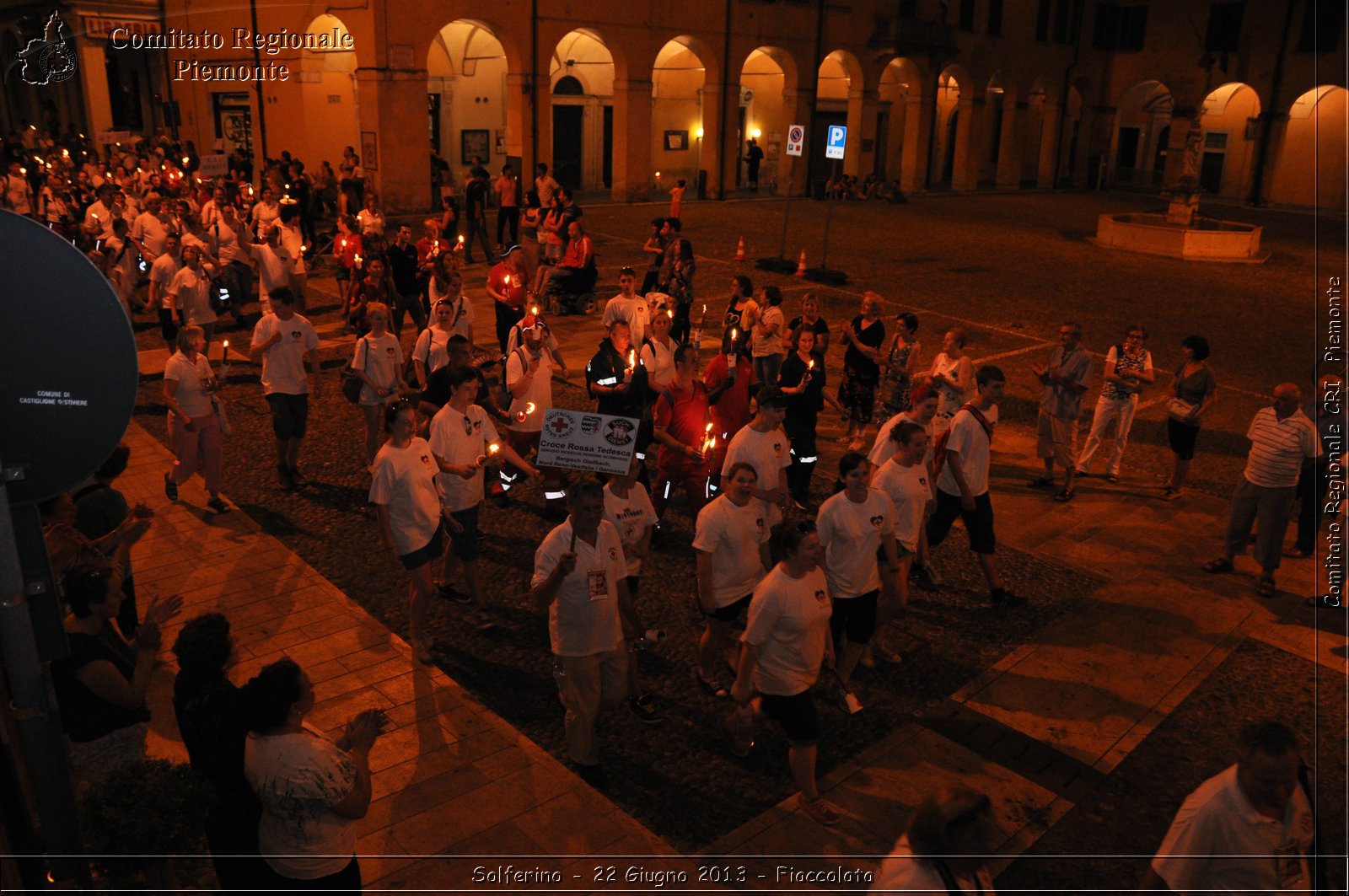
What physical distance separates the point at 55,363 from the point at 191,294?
10.7m

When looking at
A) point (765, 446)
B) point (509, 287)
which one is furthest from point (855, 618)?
point (509, 287)

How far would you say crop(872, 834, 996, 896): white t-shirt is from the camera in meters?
3.35

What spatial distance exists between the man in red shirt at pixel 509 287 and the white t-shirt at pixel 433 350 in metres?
2.59

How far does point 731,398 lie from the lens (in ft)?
29.1

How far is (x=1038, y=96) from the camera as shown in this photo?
4875 cm

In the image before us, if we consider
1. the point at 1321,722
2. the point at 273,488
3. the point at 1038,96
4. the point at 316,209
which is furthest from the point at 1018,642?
the point at 1038,96

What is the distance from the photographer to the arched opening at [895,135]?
43188 millimetres

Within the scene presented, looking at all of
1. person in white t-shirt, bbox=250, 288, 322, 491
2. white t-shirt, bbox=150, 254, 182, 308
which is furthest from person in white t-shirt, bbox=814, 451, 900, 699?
white t-shirt, bbox=150, 254, 182, 308

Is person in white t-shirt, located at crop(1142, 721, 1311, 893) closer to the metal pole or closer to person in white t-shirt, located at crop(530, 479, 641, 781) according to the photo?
person in white t-shirt, located at crop(530, 479, 641, 781)

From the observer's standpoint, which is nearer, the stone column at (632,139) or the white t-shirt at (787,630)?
the white t-shirt at (787,630)

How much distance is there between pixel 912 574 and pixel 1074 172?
48378 millimetres

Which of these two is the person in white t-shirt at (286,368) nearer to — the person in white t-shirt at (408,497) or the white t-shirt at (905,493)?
the person in white t-shirt at (408,497)

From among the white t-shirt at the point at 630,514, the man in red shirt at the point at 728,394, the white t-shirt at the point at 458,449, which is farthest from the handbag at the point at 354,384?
the white t-shirt at the point at 630,514

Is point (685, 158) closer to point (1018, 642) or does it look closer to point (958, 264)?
point (958, 264)
